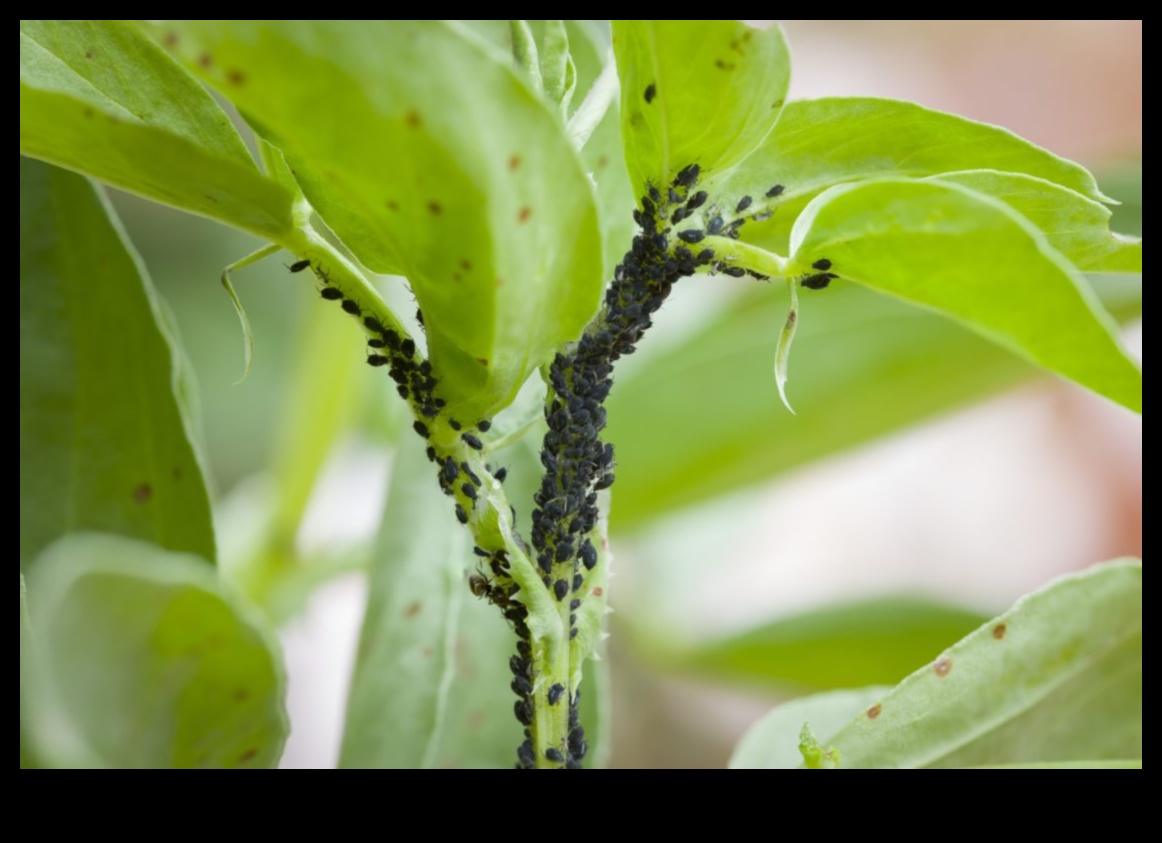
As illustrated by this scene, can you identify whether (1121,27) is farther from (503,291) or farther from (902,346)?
(503,291)

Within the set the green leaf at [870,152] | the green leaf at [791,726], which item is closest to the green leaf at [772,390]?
the green leaf at [791,726]

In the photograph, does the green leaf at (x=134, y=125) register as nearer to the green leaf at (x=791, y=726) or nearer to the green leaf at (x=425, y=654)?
the green leaf at (x=425, y=654)

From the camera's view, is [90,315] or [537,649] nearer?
[537,649]

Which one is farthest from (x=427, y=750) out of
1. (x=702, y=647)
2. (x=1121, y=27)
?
(x=1121, y=27)

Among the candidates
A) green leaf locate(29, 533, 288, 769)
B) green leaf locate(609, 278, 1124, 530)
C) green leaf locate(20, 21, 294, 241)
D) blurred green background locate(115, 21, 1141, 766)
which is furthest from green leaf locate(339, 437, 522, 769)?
green leaf locate(609, 278, 1124, 530)

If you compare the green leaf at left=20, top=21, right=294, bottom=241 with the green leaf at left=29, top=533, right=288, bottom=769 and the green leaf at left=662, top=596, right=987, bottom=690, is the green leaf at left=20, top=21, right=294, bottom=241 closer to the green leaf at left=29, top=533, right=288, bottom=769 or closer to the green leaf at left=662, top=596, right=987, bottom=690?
the green leaf at left=29, top=533, right=288, bottom=769

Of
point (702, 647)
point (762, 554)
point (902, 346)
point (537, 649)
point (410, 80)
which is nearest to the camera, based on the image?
point (410, 80)
